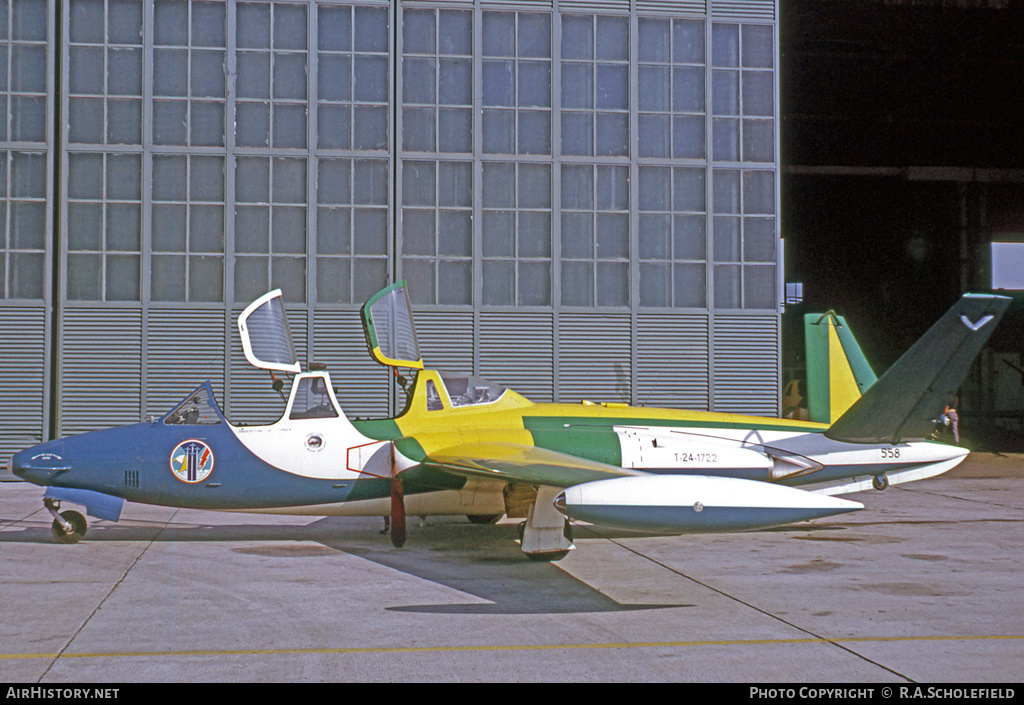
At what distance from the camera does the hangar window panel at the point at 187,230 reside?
1900 cm

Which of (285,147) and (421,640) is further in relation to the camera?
(285,147)

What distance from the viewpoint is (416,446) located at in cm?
1049

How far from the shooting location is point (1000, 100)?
31.9m

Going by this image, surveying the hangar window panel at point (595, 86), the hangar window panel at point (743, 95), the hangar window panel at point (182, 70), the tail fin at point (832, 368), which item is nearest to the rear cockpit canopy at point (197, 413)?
the tail fin at point (832, 368)

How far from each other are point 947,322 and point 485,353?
12.1 m

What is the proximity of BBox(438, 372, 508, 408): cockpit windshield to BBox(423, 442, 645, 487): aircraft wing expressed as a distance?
2.80 ft

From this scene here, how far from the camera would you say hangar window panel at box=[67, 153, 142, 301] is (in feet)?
62.0

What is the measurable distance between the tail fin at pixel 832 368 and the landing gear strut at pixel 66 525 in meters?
9.87

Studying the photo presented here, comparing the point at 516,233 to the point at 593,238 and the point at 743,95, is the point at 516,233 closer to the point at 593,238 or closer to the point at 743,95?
the point at 593,238

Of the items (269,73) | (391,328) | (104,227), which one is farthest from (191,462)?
(269,73)

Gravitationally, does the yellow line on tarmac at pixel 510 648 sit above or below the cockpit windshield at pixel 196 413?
below

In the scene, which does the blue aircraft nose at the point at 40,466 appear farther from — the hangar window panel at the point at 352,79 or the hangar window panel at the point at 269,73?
the hangar window panel at the point at 352,79

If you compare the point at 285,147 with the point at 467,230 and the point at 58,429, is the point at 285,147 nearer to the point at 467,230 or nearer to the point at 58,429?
the point at 467,230

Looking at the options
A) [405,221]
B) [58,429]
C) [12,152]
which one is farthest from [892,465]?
[12,152]
